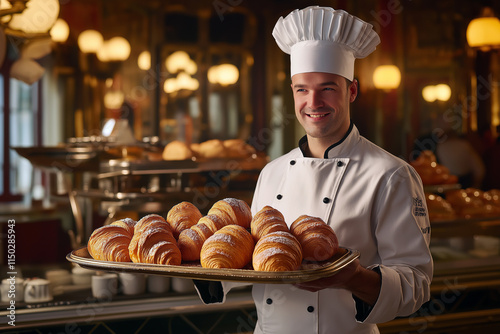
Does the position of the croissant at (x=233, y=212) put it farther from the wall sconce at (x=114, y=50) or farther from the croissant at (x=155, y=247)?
the wall sconce at (x=114, y=50)

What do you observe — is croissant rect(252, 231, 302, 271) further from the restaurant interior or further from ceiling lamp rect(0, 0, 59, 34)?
the restaurant interior

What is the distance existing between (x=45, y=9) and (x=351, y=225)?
8.87 ft

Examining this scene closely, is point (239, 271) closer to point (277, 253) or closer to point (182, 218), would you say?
point (277, 253)

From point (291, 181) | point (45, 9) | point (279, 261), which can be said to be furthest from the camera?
point (45, 9)

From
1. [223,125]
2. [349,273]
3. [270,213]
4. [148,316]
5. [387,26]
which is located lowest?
[148,316]

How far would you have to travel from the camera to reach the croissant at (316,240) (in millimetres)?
1392

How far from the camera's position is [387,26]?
5.70 m

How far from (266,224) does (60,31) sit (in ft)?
15.0

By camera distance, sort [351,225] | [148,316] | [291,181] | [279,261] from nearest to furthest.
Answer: [279,261] < [351,225] < [291,181] < [148,316]

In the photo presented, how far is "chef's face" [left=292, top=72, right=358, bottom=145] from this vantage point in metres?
1.65

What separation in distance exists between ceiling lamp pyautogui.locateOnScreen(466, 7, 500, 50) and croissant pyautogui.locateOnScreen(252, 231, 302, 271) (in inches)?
158

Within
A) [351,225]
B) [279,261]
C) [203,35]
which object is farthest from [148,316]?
[203,35]

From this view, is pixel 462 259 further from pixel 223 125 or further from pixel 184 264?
pixel 223 125

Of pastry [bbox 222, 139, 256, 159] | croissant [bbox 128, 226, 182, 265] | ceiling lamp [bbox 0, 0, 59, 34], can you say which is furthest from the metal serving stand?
croissant [bbox 128, 226, 182, 265]
